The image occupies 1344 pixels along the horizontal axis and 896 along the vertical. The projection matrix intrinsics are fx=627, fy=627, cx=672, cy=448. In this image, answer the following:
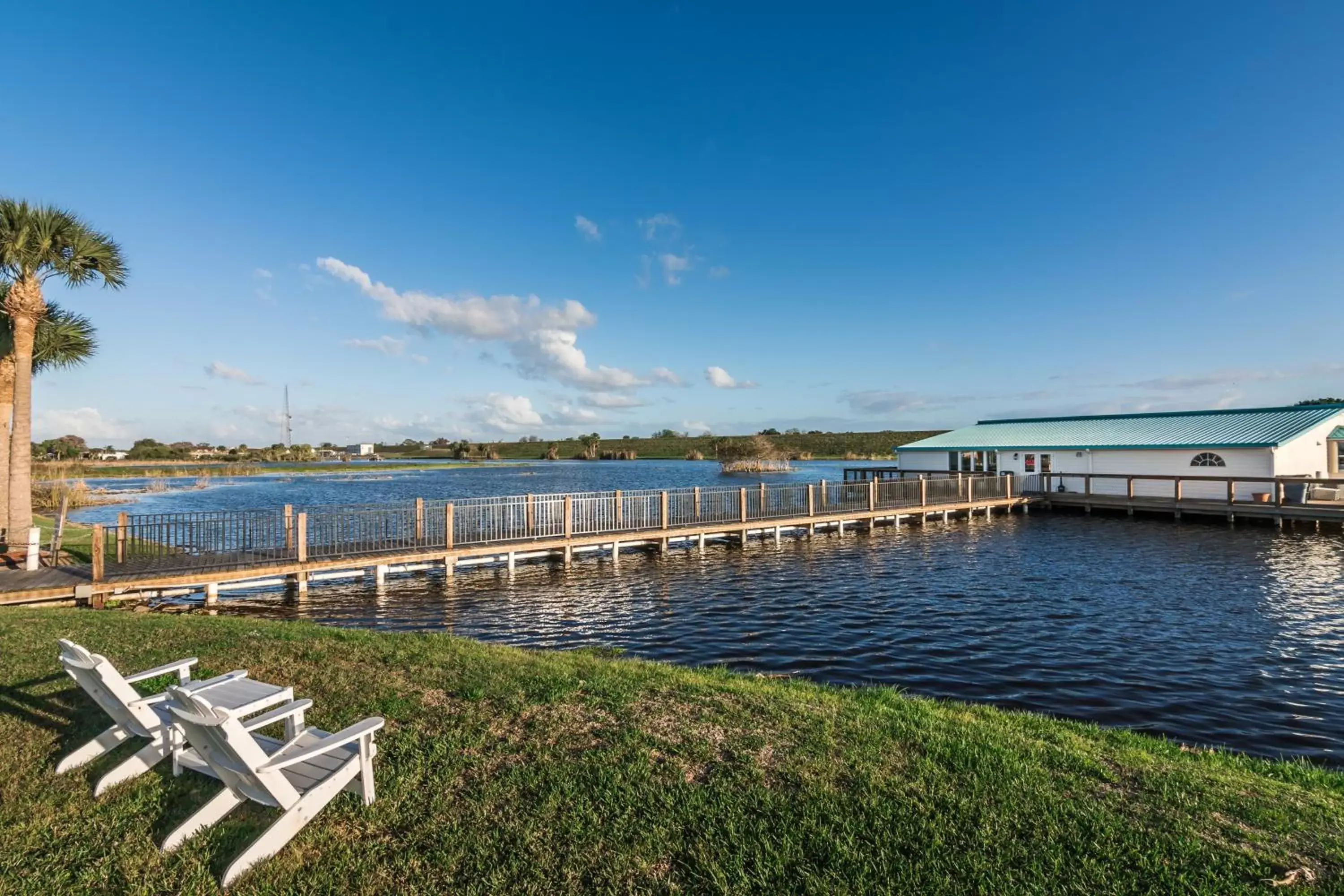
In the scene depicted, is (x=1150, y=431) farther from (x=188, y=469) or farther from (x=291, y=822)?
(x=188, y=469)

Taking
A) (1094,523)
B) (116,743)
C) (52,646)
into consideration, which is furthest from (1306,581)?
(52,646)

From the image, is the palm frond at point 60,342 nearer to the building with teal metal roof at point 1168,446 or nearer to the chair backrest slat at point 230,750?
the chair backrest slat at point 230,750

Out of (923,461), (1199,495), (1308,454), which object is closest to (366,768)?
(1199,495)

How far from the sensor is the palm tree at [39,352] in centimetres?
1711

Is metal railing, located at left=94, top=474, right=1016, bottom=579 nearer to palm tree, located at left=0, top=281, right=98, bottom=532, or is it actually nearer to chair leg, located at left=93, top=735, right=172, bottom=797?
palm tree, located at left=0, top=281, right=98, bottom=532

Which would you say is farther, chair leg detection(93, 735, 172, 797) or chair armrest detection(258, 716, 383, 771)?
chair leg detection(93, 735, 172, 797)

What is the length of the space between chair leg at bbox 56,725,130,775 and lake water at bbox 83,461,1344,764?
6666 mm

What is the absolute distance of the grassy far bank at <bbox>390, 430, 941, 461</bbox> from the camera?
115625 millimetres

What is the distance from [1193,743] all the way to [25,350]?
2466cm

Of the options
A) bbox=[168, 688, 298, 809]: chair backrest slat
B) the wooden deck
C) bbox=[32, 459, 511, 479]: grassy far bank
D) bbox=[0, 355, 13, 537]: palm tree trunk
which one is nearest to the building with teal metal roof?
the wooden deck

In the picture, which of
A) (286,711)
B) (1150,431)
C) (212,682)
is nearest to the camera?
(286,711)

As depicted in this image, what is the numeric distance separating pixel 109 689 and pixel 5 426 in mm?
19689

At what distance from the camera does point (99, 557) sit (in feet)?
41.7

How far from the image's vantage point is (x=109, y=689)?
4750 mm
